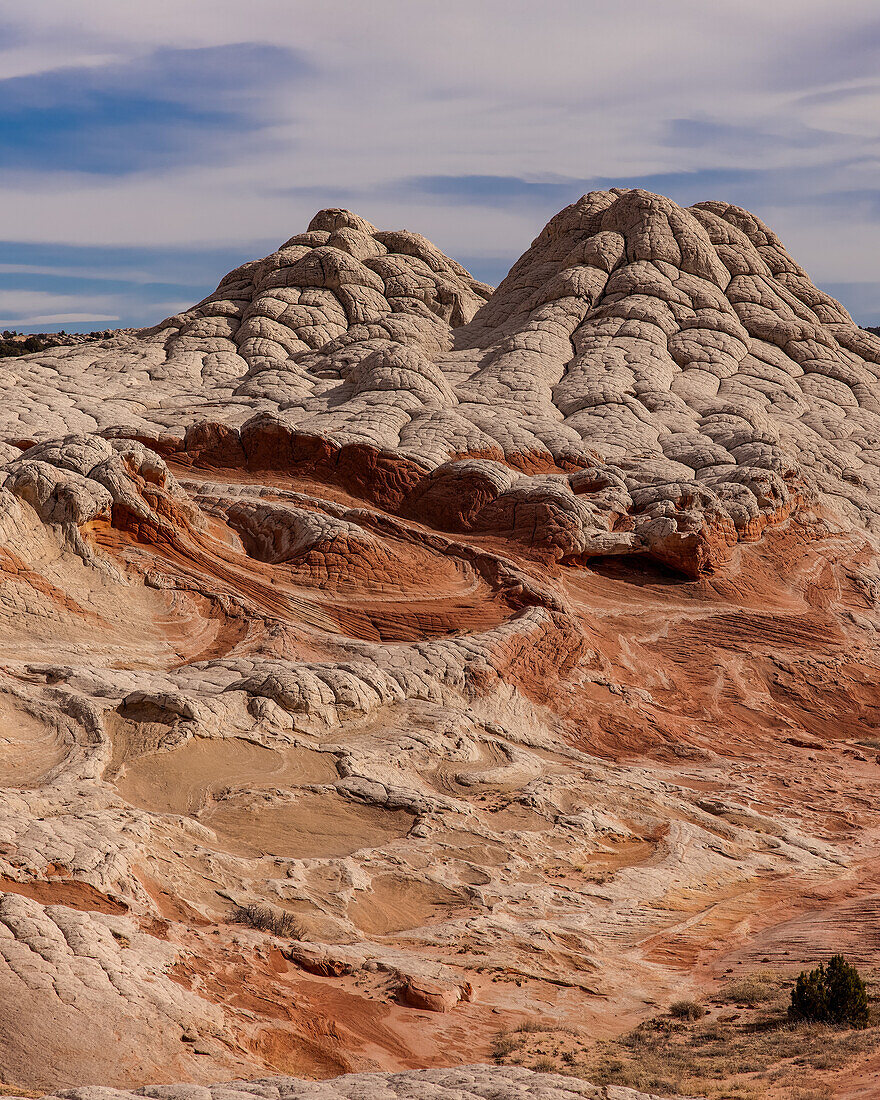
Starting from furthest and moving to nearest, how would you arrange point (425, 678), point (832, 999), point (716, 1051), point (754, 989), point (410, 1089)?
point (425, 678) < point (754, 989) < point (832, 999) < point (716, 1051) < point (410, 1089)

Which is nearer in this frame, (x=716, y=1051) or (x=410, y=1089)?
(x=410, y=1089)

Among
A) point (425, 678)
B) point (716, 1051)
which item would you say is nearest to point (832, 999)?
point (716, 1051)

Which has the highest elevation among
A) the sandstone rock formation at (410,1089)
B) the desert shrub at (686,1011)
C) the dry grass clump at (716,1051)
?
the sandstone rock formation at (410,1089)

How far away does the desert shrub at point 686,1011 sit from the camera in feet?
31.9

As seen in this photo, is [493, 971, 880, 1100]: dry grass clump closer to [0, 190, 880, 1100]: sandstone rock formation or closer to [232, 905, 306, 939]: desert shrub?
[0, 190, 880, 1100]: sandstone rock formation

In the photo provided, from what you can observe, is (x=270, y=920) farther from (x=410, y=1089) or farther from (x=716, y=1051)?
(x=716, y=1051)

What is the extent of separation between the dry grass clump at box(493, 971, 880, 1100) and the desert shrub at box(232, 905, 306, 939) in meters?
2.53

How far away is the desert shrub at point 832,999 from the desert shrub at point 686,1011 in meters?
0.93

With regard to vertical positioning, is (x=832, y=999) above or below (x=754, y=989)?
above

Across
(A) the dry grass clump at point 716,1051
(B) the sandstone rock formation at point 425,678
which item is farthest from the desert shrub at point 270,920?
(A) the dry grass clump at point 716,1051

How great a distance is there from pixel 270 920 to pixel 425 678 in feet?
26.6

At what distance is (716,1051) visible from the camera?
8750 millimetres

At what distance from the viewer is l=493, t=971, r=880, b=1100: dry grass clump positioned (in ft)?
25.8

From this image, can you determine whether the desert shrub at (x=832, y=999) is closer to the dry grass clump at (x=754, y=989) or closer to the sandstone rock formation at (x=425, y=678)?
the dry grass clump at (x=754, y=989)
